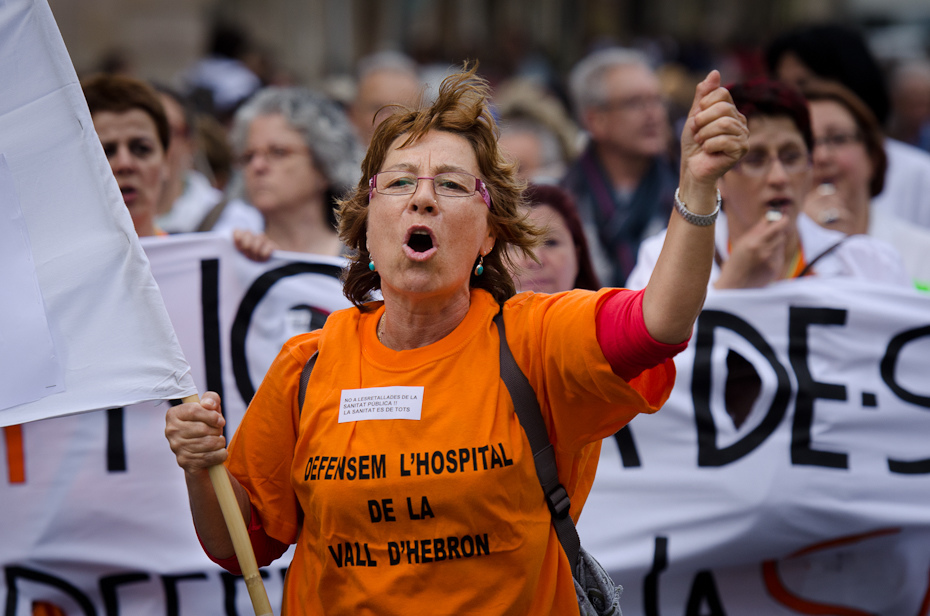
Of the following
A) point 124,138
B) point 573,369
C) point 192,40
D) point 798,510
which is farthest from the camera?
point 192,40

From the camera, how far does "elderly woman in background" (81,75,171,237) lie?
3896 millimetres

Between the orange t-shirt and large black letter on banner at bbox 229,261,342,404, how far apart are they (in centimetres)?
148

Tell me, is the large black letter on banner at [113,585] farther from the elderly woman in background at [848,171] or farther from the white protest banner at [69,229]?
the elderly woman in background at [848,171]

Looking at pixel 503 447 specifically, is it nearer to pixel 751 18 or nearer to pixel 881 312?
pixel 881 312

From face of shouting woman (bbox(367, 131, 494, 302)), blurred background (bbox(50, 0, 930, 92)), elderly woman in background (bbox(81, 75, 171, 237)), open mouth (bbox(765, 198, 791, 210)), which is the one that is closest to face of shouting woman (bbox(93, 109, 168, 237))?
elderly woman in background (bbox(81, 75, 171, 237))

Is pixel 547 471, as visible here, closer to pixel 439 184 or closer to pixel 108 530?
pixel 439 184

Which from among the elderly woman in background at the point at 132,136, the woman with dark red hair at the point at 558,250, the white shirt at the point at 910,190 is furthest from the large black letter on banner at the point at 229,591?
the white shirt at the point at 910,190

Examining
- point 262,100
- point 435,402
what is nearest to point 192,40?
point 262,100

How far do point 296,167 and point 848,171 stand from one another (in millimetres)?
2633

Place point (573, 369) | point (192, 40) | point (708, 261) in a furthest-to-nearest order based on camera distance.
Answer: point (192, 40), point (573, 369), point (708, 261)

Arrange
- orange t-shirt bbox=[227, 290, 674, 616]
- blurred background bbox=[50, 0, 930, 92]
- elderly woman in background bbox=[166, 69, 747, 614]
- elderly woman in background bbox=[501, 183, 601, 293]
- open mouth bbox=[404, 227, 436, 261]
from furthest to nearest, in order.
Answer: blurred background bbox=[50, 0, 930, 92] → elderly woman in background bbox=[501, 183, 601, 293] → open mouth bbox=[404, 227, 436, 261] → orange t-shirt bbox=[227, 290, 674, 616] → elderly woman in background bbox=[166, 69, 747, 614]

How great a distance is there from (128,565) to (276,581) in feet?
1.69

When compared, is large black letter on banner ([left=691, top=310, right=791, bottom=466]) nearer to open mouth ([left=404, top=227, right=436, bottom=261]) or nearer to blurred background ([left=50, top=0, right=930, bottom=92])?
open mouth ([left=404, top=227, right=436, bottom=261])

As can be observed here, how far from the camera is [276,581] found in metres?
3.60
